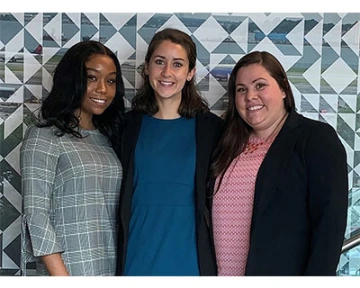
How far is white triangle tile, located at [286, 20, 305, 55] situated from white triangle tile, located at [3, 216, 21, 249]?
1.30 m

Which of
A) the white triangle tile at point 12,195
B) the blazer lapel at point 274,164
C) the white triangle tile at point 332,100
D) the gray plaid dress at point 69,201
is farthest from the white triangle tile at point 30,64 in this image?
the white triangle tile at point 332,100

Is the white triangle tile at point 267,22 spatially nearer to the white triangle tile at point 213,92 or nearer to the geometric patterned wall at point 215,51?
the geometric patterned wall at point 215,51

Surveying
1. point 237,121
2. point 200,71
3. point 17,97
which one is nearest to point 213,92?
point 200,71

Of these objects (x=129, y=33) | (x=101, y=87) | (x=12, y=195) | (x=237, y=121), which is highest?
(x=129, y=33)

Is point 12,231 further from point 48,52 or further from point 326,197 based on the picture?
point 326,197

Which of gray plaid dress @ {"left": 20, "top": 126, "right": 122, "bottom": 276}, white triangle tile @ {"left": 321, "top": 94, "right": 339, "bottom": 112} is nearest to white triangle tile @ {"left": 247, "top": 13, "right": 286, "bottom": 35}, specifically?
white triangle tile @ {"left": 321, "top": 94, "right": 339, "bottom": 112}

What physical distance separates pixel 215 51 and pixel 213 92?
0.16m

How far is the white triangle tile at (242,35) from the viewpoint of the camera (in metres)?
1.95

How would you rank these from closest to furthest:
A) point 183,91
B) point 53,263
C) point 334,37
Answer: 1. point 53,263
2. point 183,91
3. point 334,37

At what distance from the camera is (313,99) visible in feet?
6.52

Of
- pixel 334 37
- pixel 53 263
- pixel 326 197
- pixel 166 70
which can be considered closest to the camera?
pixel 326 197

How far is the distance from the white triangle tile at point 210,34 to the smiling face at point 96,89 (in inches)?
19.6
